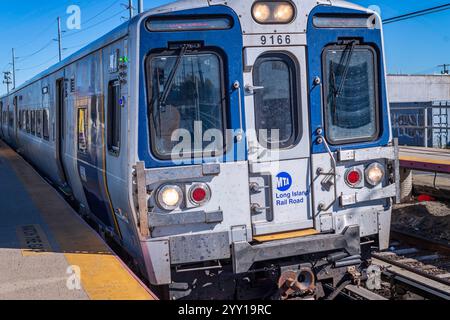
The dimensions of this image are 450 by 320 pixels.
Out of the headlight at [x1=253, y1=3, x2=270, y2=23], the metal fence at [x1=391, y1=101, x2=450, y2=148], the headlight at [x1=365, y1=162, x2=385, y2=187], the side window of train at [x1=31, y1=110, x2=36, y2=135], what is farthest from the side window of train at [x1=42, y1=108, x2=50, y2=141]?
the metal fence at [x1=391, y1=101, x2=450, y2=148]

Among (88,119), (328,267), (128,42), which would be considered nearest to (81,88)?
(88,119)

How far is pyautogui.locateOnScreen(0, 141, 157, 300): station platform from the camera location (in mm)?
4879

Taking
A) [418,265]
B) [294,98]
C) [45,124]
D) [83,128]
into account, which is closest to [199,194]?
[294,98]

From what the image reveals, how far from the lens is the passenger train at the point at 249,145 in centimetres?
495

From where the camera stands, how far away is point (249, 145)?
523 centimetres

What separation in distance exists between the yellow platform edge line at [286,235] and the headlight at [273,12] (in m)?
2.04

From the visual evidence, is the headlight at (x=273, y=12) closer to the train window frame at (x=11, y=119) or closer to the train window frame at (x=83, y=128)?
the train window frame at (x=83, y=128)

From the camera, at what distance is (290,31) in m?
5.35

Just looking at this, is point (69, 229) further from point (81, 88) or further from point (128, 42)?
point (128, 42)

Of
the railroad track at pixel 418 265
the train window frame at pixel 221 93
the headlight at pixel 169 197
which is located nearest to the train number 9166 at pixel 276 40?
the train window frame at pixel 221 93

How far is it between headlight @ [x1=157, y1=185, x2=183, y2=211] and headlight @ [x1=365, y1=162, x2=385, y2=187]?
202 cm

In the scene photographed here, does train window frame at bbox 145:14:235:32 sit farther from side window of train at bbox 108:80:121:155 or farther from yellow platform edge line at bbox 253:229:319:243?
yellow platform edge line at bbox 253:229:319:243
